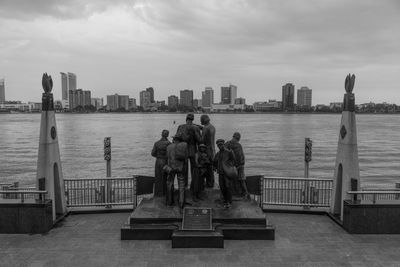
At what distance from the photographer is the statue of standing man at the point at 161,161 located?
38.8 ft

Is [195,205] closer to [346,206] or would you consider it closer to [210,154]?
[210,154]

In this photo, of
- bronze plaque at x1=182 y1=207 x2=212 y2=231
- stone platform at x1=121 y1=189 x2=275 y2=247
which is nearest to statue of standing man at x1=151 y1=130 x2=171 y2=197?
stone platform at x1=121 y1=189 x2=275 y2=247

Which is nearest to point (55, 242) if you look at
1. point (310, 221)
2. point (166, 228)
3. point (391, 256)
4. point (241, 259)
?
point (166, 228)

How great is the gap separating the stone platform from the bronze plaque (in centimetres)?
20

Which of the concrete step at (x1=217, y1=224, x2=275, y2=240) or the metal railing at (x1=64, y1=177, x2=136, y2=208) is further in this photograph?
the metal railing at (x1=64, y1=177, x2=136, y2=208)

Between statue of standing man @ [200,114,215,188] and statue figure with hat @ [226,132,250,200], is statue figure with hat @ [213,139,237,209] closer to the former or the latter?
statue figure with hat @ [226,132,250,200]

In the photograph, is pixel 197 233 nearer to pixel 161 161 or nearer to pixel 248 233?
pixel 248 233

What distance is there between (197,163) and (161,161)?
119 cm

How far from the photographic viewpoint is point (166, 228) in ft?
33.8

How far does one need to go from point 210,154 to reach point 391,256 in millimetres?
5917

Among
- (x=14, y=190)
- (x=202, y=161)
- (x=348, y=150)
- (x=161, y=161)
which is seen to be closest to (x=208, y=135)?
(x=202, y=161)

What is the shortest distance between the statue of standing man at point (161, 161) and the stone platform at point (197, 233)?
36.4 inches

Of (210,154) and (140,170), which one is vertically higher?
(210,154)

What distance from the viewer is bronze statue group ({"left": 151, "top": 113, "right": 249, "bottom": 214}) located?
11.3 meters
